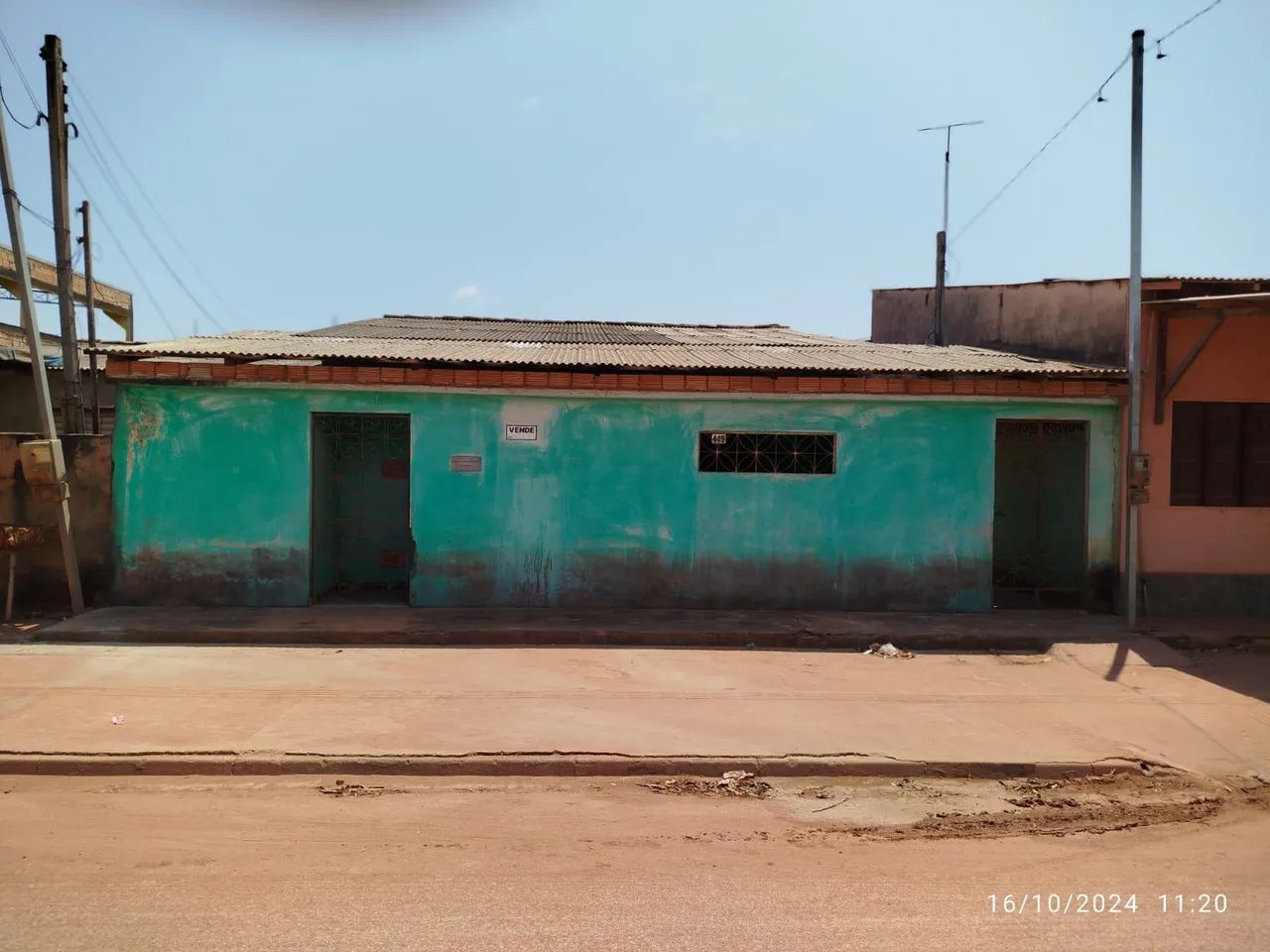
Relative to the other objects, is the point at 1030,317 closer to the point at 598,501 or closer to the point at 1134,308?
the point at 1134,308

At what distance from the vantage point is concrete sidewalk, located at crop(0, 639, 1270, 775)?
5770 mm

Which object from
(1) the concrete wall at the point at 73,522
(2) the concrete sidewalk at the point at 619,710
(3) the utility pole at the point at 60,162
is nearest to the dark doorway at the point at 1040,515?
(2) the concrete sidewalk at the point at 619,710

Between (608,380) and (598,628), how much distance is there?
2737mm

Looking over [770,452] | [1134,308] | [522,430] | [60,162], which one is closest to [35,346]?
[60,162]

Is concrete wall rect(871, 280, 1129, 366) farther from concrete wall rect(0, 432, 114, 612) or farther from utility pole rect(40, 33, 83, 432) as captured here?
utility pole rect(40, 33, 83, 432)

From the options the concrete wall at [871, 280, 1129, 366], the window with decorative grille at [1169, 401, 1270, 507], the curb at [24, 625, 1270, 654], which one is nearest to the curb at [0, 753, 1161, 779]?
the curb at [24, 625, 1270, 654]

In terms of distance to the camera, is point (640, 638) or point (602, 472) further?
point (602, 472)

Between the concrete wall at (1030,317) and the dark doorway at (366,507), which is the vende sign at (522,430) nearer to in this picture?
the dark doorway at (366,507)

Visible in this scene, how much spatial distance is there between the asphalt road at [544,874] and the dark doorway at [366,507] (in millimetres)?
6286

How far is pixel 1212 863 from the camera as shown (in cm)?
452

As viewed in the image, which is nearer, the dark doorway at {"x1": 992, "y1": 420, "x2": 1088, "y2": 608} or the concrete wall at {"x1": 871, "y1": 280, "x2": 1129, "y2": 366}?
the concrete wall at {"x1": 871, "y1": 280, "x2": 1129, "y2": 366}

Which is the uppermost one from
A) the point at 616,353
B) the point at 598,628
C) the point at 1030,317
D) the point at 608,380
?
the point at 1030,317

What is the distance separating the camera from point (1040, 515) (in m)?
12.3

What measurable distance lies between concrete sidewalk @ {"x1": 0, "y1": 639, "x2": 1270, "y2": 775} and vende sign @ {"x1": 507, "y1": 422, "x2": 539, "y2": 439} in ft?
8.43
